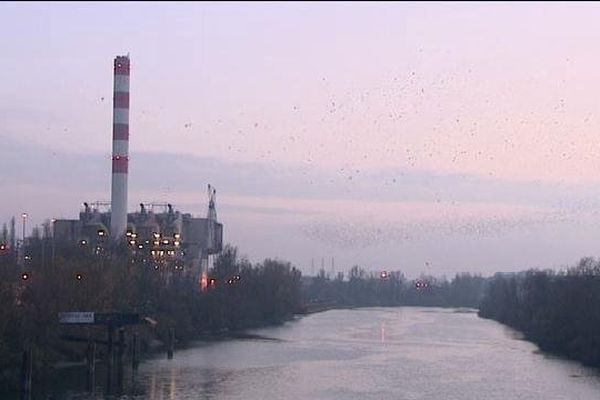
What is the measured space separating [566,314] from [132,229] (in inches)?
992

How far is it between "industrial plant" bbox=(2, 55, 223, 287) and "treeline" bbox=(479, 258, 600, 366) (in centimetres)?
1675

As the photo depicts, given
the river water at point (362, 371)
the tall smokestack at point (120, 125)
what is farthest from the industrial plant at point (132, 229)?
the river water at point (362, 371)

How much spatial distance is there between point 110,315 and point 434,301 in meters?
84.7

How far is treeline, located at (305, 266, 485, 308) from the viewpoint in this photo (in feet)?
361

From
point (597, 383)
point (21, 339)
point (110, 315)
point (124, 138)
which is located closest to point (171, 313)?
point (124, 138)

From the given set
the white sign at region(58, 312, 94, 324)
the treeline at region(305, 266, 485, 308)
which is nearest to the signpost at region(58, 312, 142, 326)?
the white sign at region(58, 312, 94, 324)

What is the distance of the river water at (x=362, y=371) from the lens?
23.9 meters

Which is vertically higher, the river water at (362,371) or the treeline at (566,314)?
the treeline at (566,314)

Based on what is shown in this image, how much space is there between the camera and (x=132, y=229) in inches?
2205

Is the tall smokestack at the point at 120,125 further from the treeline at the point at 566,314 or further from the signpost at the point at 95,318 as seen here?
the treeline at the point at 566,314

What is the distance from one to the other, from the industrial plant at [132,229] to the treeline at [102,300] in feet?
4.47

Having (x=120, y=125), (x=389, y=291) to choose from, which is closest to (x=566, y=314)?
(x=120, y=125)

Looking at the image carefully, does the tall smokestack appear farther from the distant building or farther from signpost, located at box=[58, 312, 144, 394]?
signpost, located at box=[58, 312, 144, 394]

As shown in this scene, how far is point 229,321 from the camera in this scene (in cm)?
4925
